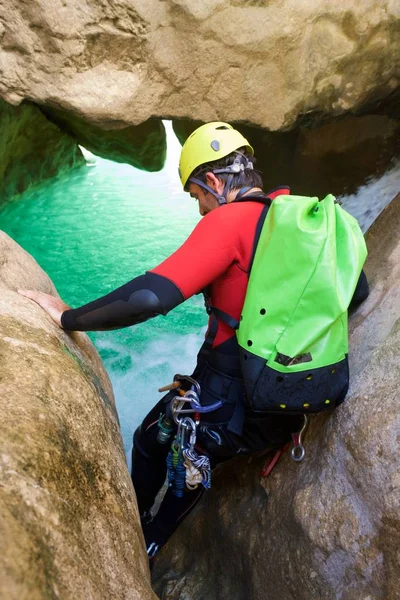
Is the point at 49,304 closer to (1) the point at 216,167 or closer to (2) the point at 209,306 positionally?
(2) the point at 209,306

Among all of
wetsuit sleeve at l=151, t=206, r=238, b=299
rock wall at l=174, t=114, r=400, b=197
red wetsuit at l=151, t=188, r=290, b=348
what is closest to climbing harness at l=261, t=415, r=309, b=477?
red wetsuit at l=151, t=188, r=290, b=348

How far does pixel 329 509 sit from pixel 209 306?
3.02 ft

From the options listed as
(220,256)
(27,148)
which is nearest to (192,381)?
(220,256)

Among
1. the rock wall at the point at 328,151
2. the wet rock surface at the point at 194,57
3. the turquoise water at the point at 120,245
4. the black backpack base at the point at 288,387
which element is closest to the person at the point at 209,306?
the black backpack base at the point at 288,387

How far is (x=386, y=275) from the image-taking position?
106 inches

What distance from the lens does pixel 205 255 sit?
1971 mm

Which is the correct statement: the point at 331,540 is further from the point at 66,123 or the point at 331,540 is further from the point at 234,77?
the point at 66,123

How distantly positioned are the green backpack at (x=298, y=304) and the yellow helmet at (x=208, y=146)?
21.4 inches

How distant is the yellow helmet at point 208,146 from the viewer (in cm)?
240

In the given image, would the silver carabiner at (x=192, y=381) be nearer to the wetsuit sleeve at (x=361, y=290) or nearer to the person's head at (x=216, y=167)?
the person's head at (x=216, y=167)

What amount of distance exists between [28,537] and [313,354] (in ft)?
Answer: 3.84

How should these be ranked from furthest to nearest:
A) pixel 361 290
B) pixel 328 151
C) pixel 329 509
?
pixel 328 151 → pixel 361 290 → pixel 329 509

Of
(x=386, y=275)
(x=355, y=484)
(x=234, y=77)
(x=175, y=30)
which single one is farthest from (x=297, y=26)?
(x=355, y=484)

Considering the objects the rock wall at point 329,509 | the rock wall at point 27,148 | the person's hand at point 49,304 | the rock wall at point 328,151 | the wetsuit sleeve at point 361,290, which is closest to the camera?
the rock wall at point 329,509
